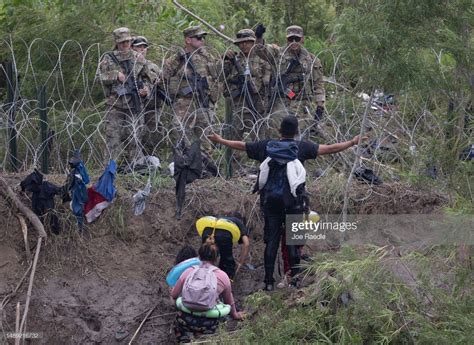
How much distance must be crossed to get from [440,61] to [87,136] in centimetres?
372

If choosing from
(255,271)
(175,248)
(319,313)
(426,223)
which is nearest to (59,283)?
(175,248)

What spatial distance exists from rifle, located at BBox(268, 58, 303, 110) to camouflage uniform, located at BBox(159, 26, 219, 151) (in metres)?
0.57

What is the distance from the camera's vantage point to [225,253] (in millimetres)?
8992

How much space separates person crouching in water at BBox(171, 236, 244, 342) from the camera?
825cm

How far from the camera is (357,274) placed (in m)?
7.86

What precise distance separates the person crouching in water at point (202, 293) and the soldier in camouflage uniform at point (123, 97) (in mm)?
1990

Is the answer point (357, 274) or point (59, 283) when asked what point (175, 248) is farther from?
point (357, 274)

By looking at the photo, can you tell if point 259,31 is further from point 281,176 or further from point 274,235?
point 274,235

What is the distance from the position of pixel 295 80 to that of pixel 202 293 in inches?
125

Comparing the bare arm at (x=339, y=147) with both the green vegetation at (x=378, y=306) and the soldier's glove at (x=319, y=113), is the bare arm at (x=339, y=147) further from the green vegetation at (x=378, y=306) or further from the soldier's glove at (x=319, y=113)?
the soldier's glove at (x=319, y=113)

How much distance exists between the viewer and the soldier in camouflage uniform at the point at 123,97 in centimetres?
1017

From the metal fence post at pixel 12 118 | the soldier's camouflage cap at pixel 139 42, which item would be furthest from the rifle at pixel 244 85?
the metal fence post at pixel 12 118

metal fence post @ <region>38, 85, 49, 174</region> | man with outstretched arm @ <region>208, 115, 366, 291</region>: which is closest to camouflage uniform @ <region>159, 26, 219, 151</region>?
metal fence post @ <region>38, 85, 49, 174</region>

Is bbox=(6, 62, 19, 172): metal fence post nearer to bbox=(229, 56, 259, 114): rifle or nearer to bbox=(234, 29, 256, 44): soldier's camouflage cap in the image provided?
bbox=(229, 56, 259, 114): rifle
